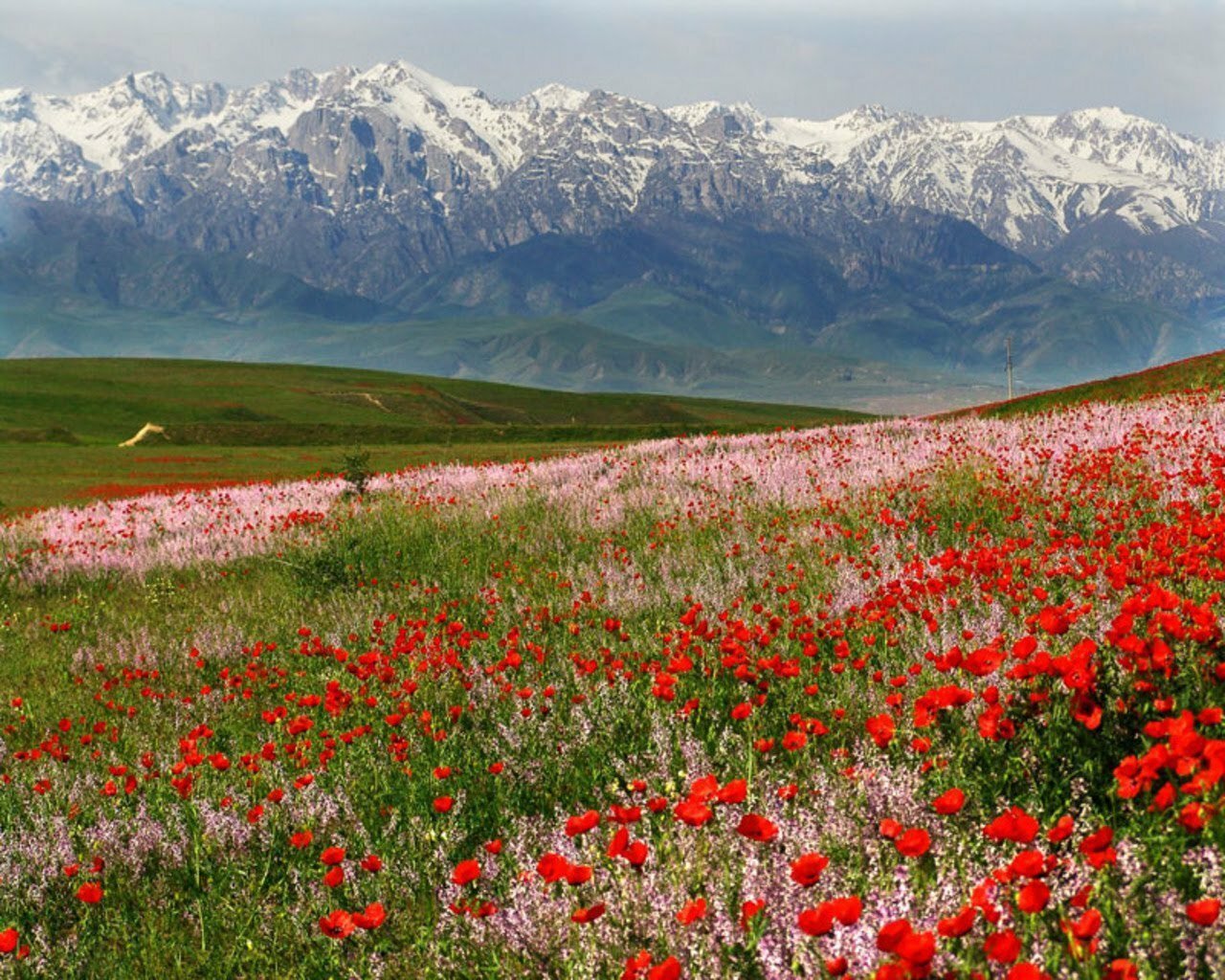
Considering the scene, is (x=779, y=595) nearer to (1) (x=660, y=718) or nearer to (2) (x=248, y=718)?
(1) (x=660, y=718)

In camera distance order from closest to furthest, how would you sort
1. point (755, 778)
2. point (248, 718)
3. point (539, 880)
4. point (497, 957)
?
point (497, 957), point (539, 880), point (755, 778), point (248, 718)

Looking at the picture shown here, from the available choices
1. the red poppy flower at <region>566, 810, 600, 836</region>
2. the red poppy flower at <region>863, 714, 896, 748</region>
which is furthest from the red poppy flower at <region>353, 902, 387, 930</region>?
the red poppy flower at <region>863, 714, 896, 748</region>

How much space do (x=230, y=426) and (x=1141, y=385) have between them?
227ft

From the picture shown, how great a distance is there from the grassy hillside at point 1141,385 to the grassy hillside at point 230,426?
2155 cm

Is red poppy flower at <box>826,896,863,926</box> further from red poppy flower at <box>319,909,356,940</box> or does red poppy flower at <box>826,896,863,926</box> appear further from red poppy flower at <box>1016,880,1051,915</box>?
red poppy flower at <box>319,909,356,940</box>

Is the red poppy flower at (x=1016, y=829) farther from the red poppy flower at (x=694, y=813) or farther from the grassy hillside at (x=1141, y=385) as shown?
the grassy hillside at (x=1141, y=385)

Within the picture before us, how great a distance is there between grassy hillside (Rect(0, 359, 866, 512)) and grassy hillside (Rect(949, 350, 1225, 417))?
21.5 metres

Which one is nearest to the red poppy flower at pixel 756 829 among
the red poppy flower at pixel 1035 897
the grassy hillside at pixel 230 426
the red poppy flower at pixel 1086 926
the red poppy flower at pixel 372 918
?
the red poppy flower at pixel 1035 897

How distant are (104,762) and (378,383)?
186783 millimetres

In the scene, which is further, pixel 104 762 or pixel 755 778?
pixel 104 762

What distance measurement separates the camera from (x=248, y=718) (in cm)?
708

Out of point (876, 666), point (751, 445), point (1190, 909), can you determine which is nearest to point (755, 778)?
point (876, 666)

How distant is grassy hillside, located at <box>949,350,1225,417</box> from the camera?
98.3 ft

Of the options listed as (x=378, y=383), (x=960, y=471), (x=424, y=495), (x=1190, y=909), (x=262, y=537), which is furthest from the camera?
(x=378, y=383)
